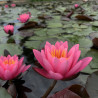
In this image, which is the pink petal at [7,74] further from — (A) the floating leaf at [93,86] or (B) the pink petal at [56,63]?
(A) the floating leaf at [93,86]

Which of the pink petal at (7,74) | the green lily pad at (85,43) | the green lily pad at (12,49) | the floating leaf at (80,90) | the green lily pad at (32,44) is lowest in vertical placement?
the green lily pad at (85,43)

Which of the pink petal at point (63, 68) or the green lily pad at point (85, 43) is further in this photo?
the green lily pad at point (85, 43)

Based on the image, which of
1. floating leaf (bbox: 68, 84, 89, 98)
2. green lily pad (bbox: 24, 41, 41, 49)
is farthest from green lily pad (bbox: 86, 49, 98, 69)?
green lily pad (bbox: 24, 41, 41, 49)

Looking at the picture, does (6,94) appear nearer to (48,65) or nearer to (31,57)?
(48,65)

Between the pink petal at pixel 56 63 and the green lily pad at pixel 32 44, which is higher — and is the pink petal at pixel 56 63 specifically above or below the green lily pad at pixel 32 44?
above

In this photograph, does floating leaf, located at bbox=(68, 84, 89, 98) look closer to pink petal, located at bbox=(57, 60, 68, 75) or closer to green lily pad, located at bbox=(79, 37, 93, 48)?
pink petal, located at bbox=(57, 60, 68, 75)

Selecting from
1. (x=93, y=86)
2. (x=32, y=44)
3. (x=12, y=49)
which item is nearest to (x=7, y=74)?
(x=93, y=86)

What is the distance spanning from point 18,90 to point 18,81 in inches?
2.6

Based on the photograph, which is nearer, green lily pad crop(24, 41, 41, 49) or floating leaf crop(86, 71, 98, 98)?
floating leaf crop(86, 71, 98, 98)

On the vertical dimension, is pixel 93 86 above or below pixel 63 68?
below

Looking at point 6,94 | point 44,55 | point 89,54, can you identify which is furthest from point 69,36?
point 6,94

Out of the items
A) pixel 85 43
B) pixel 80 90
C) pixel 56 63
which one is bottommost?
pixel 85 43

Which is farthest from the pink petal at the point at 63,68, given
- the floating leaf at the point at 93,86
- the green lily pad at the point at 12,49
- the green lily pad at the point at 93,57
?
the green lily pad at the point at 12,49

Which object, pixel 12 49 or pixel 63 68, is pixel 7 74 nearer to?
pixel 63 68
